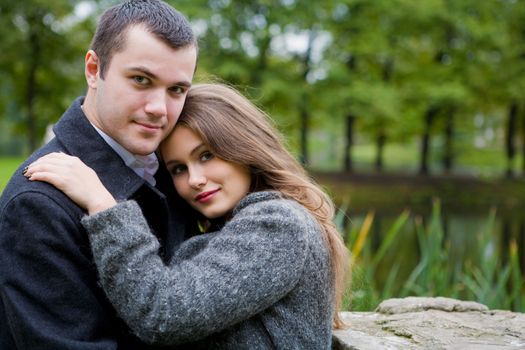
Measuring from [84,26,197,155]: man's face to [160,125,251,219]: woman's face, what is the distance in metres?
0.12

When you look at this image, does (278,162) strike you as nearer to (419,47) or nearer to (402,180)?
(402,180)

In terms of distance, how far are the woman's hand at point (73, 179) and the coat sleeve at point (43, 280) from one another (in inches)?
2.3

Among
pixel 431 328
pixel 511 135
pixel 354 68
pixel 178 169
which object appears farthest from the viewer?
pixel 511 135

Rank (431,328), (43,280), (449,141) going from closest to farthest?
(43,280) → (431,328) → (449,141)

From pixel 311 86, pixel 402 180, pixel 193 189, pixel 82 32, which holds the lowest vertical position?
pixel 402 180

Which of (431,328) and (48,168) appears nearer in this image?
(48,168)

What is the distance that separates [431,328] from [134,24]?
5.57 feet

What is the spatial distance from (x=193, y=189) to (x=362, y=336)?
95cm

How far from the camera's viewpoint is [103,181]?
2.02 meters

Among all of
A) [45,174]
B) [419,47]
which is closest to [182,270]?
[45,174]

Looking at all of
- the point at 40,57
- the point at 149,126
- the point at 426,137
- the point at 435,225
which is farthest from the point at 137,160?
the point at 426,137

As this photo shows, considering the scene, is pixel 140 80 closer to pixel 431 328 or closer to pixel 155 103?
pixel 155 103

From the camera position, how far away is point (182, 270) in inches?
75.7

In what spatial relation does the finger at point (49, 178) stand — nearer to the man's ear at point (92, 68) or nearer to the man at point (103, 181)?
the man at point (103, 181)
